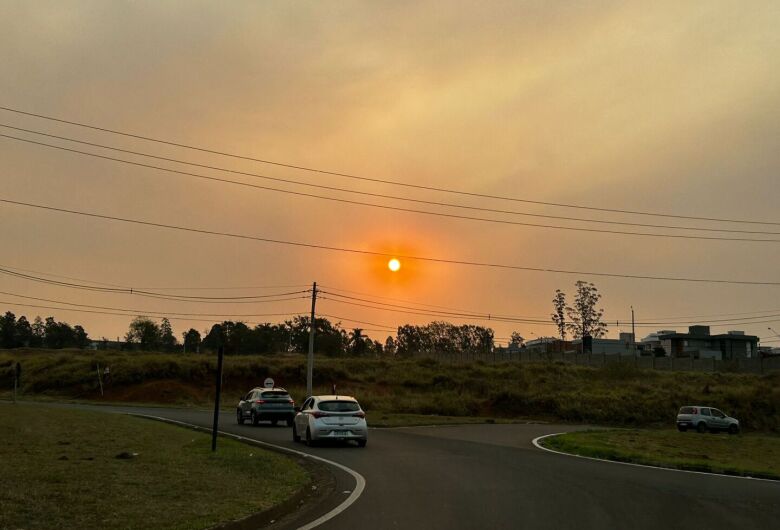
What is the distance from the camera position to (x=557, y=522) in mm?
9938

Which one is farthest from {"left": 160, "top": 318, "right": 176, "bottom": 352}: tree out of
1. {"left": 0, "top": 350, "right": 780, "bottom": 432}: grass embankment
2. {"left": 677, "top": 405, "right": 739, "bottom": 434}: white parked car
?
{"left": 677, "top": 405, "right": 739, "bottom": 434}: white parked car

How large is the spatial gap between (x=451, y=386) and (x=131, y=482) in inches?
2365

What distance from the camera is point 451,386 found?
2798 inches

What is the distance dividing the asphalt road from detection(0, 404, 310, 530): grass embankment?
1427 millimetres

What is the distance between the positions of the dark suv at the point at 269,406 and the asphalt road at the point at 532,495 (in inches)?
499

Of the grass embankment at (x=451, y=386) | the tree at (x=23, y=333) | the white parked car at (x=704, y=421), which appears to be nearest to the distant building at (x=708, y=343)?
the grass embankment at (x=451, y=386)

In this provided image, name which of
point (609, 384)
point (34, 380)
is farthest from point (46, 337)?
point (609, 384)

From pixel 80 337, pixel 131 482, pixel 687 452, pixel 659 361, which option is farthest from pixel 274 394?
pixel 80 337

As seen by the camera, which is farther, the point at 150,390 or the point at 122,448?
the point at 150,390

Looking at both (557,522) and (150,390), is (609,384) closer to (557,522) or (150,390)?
(150,390)

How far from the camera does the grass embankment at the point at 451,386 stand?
5766cm

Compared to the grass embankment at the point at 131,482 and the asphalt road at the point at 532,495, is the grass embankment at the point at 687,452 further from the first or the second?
the grass embankment at the point at 131,482

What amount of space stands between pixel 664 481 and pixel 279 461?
28.5 feet

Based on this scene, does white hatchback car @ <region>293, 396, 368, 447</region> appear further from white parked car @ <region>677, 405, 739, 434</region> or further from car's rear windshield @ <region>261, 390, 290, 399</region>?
white parked car @ <region>677, 405, 739, 434</region>
